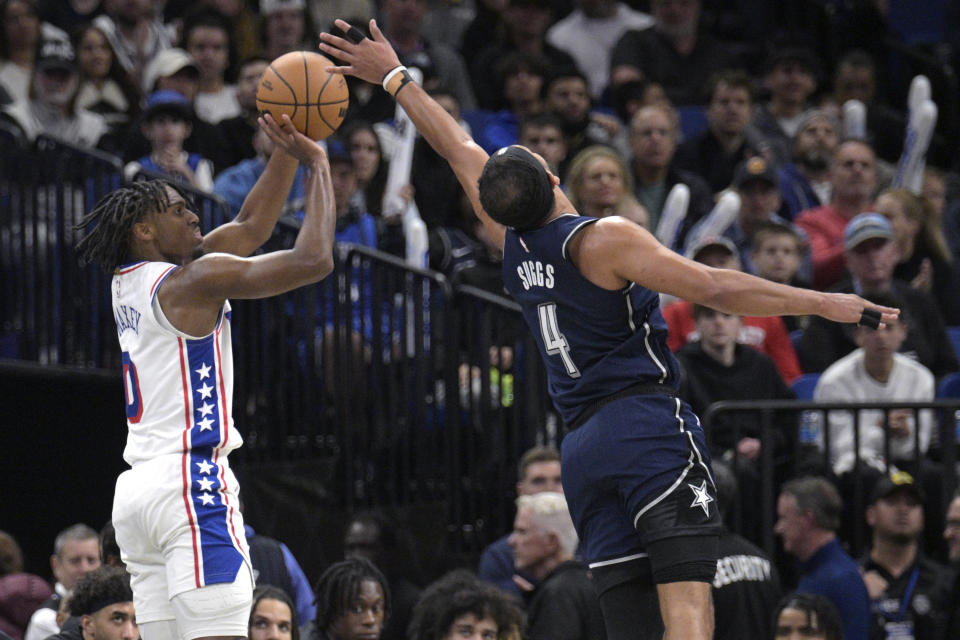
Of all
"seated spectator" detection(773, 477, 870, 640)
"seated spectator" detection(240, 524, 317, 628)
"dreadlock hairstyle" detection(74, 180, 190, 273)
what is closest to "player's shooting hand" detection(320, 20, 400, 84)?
"dreadlock hairstyle" detection(74, 180, 190, 273)

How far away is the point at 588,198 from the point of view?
1027cm

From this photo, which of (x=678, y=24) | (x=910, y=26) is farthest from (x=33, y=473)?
(x=910, y=26)

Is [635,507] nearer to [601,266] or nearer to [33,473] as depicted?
[601,266]

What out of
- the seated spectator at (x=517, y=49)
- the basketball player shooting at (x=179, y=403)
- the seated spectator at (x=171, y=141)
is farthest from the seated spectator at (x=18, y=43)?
the basketball player shooting at (x=179, y=403)

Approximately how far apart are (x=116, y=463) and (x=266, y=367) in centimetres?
148

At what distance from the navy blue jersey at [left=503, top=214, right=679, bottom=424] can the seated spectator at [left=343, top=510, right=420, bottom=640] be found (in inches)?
142

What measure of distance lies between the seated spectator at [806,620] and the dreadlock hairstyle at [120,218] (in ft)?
12.1

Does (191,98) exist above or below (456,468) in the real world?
above

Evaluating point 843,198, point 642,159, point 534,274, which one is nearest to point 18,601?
point 534,274

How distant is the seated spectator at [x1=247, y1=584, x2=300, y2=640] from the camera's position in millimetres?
6934

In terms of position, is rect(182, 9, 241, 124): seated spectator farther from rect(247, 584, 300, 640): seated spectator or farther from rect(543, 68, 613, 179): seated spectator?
rect(247, 584, 300, 640): seated spectator

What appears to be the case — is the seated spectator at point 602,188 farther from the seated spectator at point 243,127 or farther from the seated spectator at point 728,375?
the seated spectator at point 243,127

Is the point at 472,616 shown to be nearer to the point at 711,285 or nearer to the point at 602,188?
the point at 711,285

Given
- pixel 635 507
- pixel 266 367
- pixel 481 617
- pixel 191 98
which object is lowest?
pixel 481 617
